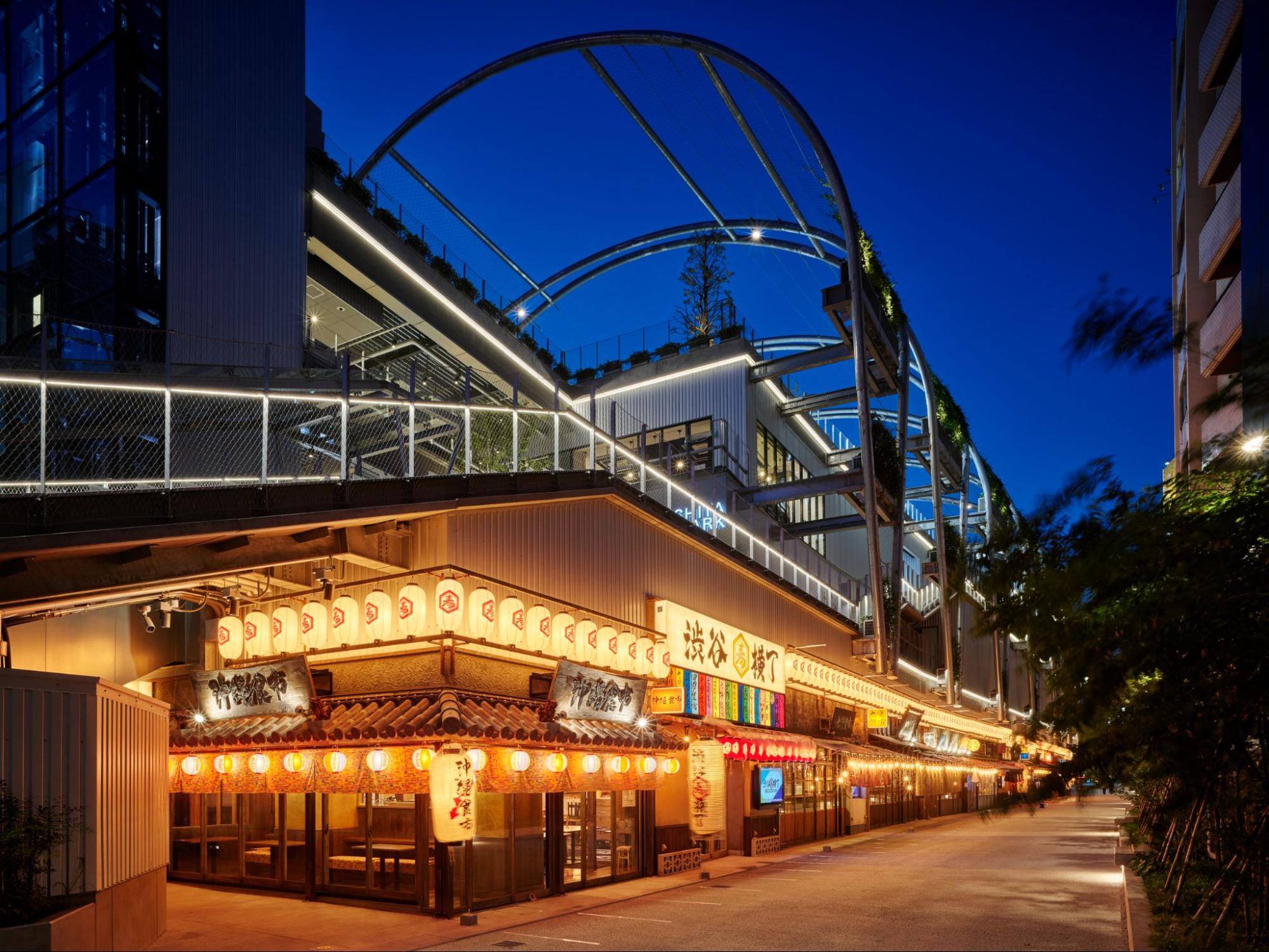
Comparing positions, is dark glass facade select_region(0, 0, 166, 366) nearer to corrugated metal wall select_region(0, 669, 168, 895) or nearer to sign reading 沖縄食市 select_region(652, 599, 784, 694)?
sign reading 沖縄食市 select_region(652, 599, 784, 694)

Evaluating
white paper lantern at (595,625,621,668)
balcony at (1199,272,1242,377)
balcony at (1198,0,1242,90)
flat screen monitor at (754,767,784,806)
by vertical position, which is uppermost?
balcony at (1198,0,1242,90)

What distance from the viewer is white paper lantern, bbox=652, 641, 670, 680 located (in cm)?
2038

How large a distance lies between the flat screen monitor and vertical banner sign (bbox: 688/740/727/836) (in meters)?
6.09

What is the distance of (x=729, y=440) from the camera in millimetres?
36375

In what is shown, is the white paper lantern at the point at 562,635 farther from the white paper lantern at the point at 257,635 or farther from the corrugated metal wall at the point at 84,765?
the corrugated metal wall at the point at 84,765

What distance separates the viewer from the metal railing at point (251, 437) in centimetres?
1238

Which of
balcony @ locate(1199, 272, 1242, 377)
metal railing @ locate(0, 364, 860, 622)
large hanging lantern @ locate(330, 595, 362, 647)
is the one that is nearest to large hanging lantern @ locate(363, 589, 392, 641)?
large hanging lantern @ locate(330, 595, 362, 647)

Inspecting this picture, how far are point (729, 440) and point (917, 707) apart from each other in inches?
570

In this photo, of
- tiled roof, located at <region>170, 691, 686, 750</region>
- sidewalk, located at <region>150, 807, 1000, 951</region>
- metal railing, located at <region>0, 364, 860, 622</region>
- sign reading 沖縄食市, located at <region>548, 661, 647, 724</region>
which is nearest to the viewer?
metal railing, located at <region>0, 364, 860, 622</region>

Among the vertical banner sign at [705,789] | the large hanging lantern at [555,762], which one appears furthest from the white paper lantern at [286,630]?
the vertical banner sign at [705,789]

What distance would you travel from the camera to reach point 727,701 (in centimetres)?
2384

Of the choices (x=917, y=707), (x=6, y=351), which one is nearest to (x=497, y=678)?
(x=6, y=351)

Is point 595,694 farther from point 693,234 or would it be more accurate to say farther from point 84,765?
point 693,234

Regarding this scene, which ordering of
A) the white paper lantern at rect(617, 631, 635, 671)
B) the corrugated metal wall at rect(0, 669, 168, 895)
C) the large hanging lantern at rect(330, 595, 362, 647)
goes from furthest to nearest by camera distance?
the white paper lantern at rect(617, 631, 635, 671)
the large hanging lantern at rect(330, 595, 362, 647)
the corrugated metal wall at rect(0, 669, 168, 895)
